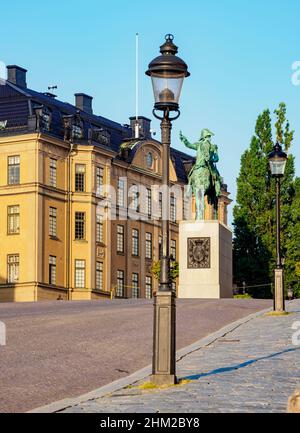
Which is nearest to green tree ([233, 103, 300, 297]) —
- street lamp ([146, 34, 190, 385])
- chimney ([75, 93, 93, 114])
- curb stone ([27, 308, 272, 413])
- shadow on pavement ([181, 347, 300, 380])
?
chimney ([75, 93, 93, 114])

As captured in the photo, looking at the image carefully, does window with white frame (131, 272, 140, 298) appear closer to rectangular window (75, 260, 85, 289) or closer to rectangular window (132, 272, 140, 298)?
rectangular window (132, 272, 140, 298)

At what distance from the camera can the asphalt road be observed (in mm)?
16875

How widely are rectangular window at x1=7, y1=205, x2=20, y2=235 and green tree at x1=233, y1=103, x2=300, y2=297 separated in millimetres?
15337

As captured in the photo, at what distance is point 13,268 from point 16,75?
1577 cm

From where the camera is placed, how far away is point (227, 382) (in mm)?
17016

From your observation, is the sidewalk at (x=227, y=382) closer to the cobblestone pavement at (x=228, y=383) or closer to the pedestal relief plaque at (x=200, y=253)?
the cobblestone pavement at (x=228, y=383)

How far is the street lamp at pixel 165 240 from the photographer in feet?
55.6

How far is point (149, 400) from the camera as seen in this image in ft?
50.1

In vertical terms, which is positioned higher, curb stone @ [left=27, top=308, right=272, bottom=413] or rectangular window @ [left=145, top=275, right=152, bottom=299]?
rectangular window @ [left=145, top=275, right=152, bottom=299]

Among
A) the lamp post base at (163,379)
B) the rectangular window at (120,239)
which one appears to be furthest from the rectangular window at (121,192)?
the lamp post base at (163,379)

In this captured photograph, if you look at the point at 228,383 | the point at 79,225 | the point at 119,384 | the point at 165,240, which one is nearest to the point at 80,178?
the point at 79,225

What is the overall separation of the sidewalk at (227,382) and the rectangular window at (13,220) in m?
54.8
